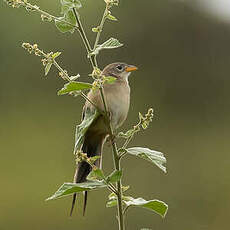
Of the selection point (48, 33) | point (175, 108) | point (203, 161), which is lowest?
point (203, 161)

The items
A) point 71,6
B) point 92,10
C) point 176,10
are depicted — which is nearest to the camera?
point 71,6

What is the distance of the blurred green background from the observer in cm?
670

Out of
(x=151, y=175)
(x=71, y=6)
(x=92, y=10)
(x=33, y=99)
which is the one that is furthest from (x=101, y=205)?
(x=71, y=6)

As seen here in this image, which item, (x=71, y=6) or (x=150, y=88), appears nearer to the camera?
(x=71, y=6)

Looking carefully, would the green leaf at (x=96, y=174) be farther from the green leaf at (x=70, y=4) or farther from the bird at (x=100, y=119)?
the green leaf at (x=70, y=4)

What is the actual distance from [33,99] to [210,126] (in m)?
2.11

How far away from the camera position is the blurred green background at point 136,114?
A: 670 cm

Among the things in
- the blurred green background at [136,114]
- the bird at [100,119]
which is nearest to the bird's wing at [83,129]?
the bird at [100,119]

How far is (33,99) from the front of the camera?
24.4ft

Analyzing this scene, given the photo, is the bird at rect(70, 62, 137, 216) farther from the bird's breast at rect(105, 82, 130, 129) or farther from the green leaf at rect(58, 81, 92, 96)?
the green leaf at rect(58, 81, 92, 96)

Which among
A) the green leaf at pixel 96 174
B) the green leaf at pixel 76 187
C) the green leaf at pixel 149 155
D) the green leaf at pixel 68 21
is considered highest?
the green leaf at pixel 68 21

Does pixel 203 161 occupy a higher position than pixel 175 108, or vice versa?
pixel 175 108

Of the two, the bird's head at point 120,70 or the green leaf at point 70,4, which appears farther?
the bird's head at point 120,70

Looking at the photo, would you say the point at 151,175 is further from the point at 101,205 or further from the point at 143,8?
the point at 143,8
